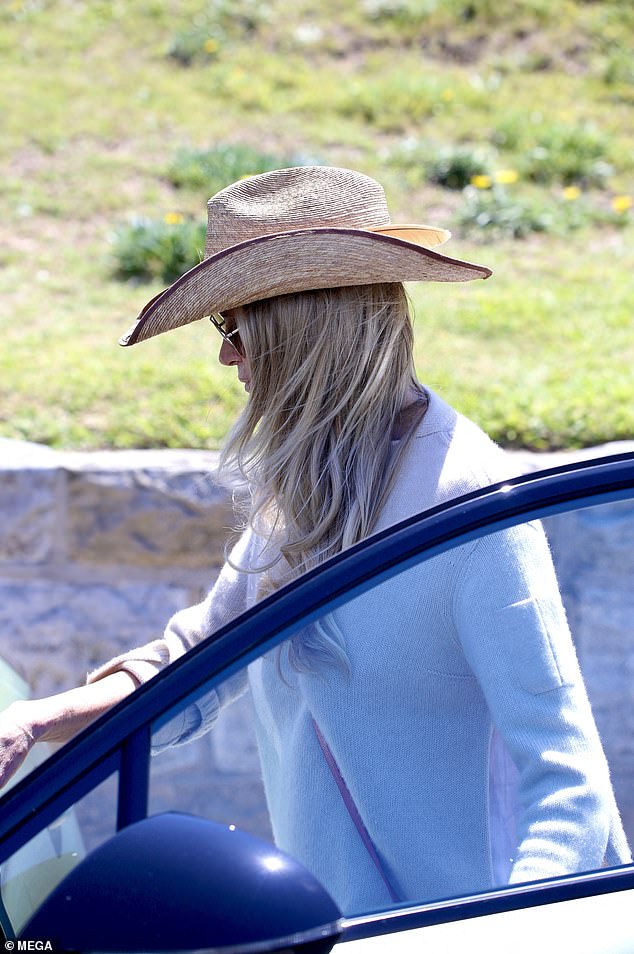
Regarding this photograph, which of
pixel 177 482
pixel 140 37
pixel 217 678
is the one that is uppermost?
pixel 140 37

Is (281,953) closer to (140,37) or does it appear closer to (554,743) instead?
(554,743)

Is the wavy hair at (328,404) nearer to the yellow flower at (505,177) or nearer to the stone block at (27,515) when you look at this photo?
the stone block at (27,515)

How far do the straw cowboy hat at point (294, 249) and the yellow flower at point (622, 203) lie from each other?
4.28 meters

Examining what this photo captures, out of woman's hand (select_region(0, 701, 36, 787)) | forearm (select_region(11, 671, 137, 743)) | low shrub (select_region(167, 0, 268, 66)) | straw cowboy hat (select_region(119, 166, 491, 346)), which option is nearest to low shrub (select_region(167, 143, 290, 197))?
low shrub (select_region(167, 0, 268, 66))

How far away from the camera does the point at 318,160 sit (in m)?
6.05

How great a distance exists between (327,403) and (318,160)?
4648 mm

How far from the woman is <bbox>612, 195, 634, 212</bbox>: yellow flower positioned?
433cm

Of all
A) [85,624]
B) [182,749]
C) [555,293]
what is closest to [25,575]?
[85,624]

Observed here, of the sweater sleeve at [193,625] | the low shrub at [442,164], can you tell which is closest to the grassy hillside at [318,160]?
the low shrub at [442,164]

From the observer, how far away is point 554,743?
1.41m

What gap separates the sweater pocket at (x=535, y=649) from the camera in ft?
4.62

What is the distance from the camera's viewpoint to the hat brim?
1669 mm

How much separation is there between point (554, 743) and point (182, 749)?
0.54 metres

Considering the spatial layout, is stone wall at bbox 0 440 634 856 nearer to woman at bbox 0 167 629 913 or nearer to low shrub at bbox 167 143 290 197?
woman at bbox 0 167 629 913
